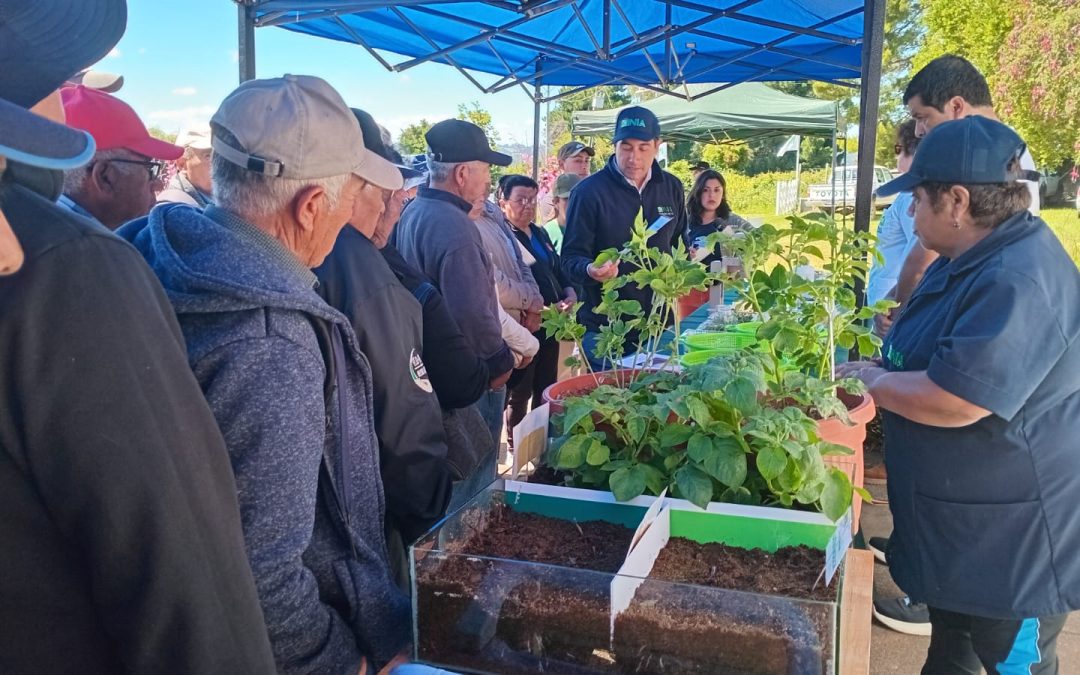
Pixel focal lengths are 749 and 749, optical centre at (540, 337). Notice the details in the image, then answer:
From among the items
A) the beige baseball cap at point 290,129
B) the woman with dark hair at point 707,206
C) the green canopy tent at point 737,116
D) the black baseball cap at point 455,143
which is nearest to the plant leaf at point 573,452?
the beige baseball cap at point 290,129

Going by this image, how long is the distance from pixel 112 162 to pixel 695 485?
1975 mm

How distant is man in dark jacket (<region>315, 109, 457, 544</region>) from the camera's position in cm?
146

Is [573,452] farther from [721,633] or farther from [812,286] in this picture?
[812,286]

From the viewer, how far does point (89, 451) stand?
0.61m

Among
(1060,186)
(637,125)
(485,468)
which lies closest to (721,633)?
(485,468)

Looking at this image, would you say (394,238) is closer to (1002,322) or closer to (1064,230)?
(1002,322)

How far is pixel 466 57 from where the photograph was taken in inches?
257

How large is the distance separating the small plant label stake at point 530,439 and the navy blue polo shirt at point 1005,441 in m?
0.81

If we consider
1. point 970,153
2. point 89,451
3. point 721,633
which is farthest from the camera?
point 970,153

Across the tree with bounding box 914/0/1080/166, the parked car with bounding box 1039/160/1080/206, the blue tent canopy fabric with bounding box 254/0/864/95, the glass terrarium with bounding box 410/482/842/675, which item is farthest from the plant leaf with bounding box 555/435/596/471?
the parked car with bounding box 1039/160/1080/206

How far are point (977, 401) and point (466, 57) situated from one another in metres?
5.86

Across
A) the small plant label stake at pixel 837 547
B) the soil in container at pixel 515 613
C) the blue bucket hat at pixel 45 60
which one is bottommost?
the soil in container at pixel 515 613

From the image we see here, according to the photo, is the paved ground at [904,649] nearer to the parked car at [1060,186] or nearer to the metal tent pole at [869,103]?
the metal tent pole at [869,103]

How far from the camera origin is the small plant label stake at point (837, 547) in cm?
109
